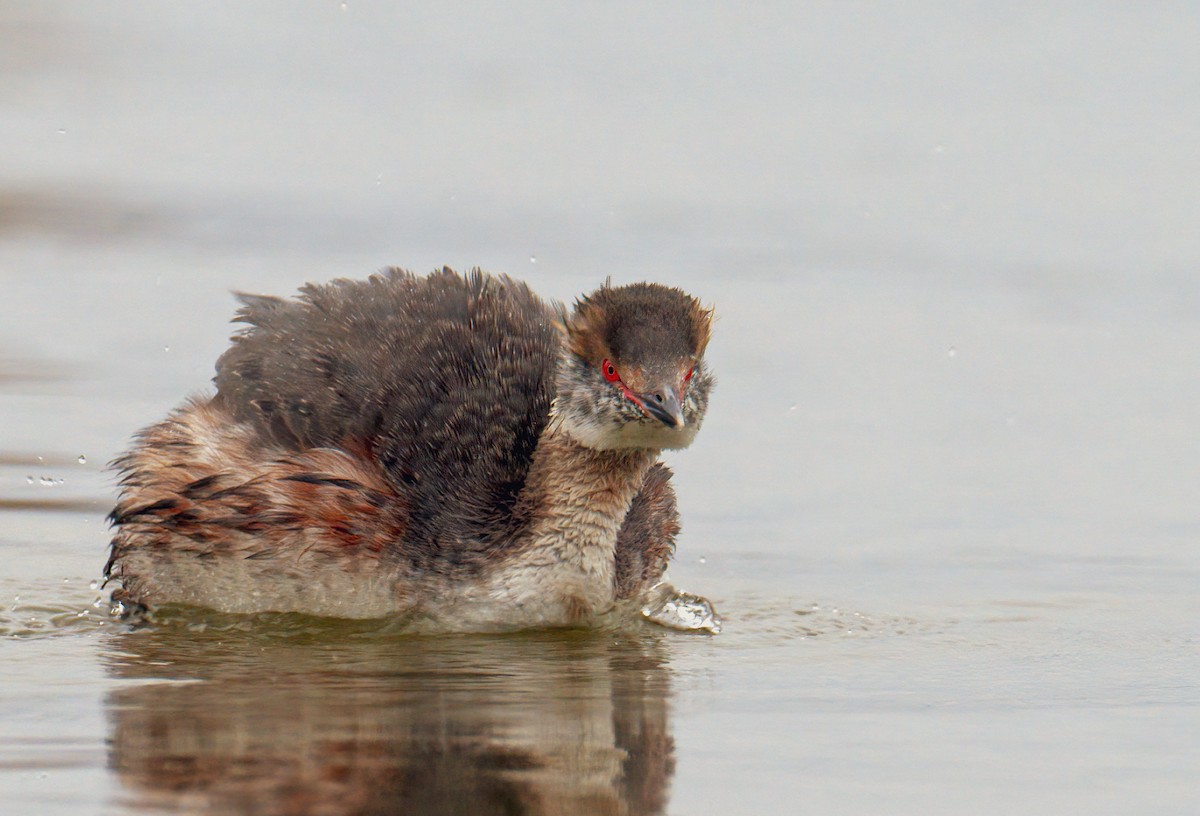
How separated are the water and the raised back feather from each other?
0.69 meters

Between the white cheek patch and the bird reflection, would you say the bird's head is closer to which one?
the white cheek patch

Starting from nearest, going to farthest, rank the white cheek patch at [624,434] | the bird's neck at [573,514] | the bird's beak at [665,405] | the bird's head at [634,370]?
the bird's beak at [665,405] → the bird's head at [634,370] → the white cheek patch at [624,434] → the bird's neck at [573,514]

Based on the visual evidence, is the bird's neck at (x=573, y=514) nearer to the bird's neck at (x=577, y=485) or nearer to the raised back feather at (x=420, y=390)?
the bird's neck at (x=577, y=485)

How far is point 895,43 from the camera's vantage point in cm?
1880

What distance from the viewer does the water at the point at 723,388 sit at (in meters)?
7.01

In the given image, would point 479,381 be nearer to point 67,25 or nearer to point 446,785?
point 446,785

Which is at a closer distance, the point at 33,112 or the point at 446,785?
the point at 446,785

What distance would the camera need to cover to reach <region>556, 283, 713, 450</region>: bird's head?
Answer: 891cm

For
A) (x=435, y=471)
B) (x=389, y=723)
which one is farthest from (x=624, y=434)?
(x=389, y=723)

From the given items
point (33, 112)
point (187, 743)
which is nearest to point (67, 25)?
point (33, 112)

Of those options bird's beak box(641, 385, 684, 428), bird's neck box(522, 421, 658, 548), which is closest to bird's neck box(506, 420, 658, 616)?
bird's neck box(522, 421, 658, 548)

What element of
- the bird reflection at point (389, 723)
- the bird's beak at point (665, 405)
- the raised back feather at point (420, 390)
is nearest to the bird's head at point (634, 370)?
the bird's beak at point (665, 405)

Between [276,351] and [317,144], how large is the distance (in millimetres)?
7262

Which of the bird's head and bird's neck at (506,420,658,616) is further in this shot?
bird's neck at (506,420,658,616)
